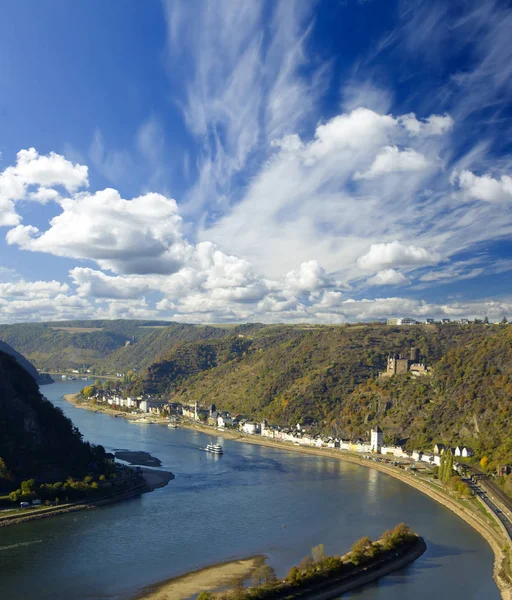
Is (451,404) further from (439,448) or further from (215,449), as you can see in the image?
(215,449)

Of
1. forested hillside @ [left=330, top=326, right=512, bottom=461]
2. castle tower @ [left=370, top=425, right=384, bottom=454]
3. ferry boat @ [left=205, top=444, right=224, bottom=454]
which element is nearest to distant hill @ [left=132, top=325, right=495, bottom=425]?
forested hillside @ [left=330, top=326, right=512, bottom=461]

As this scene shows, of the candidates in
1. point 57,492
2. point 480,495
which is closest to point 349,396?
point 480,495

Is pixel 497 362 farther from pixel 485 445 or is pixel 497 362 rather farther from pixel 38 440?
pixel 38 440

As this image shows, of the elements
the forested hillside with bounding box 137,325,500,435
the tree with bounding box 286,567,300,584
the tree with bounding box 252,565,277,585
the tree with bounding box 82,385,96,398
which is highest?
the forested hillside with bounding box 137,325,500,435

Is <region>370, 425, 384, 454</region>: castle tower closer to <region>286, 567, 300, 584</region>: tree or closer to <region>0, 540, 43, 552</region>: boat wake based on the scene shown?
<region>286, 567, 300, 584</region>: tree

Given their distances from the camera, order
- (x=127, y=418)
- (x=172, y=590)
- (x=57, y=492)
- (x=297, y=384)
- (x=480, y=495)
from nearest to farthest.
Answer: (x=172, y=590)
(x=57, y=492)
(x=480, y=495)
(x=297, y=384)
(x=127, y=418)

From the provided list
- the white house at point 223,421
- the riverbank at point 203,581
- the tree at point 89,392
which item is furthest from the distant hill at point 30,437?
the tree at point 89,392

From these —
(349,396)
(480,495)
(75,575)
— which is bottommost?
(75,575)
